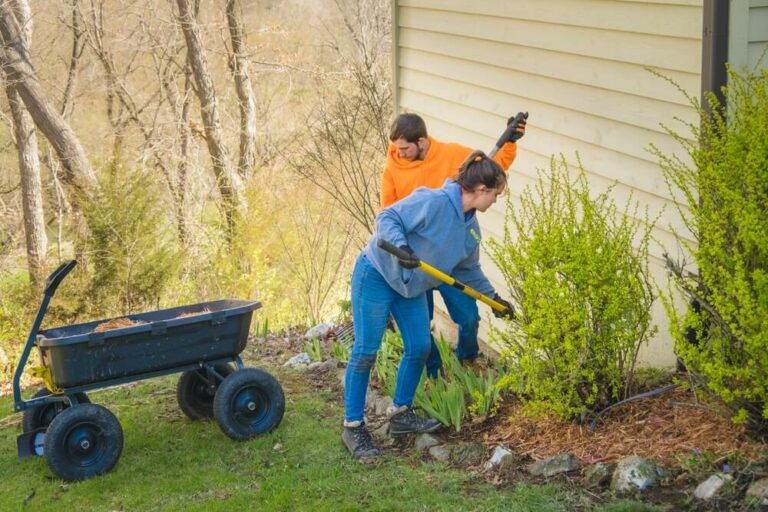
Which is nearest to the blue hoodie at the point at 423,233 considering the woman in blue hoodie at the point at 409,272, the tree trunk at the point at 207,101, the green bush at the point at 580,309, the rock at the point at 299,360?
the woman in blue hoodie at the point at 409,272

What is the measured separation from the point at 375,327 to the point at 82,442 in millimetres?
1741

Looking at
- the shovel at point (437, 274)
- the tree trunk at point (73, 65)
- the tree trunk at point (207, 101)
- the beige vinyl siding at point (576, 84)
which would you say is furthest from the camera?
the tree trunk at point (73, 65)

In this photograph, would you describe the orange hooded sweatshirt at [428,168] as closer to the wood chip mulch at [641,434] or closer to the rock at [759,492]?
the wood chip mulch at [641,434]

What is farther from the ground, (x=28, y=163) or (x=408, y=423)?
(x=408, y=423)

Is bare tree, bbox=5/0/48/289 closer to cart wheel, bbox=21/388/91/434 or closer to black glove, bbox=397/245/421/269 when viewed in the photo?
cart wheel, bbox=21/388/91/434

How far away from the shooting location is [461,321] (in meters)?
5.86

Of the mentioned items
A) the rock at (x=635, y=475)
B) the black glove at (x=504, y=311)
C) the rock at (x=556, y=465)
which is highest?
the black glove at (x=504, y=311)

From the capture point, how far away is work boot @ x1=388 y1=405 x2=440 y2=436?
528 centimetres

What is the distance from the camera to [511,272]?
4984mm

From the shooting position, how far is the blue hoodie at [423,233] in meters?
4.79

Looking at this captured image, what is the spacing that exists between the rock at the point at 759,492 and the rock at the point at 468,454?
4.72ft

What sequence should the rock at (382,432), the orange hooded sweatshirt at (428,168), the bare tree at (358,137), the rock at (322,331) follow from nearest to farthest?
the rock at (382,432)
the orange hooded sweatshirt at (428,168)
the rock at (322,331)
the bare tree at (358,137)

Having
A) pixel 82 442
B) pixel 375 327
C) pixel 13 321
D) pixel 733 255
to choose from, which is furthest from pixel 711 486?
pixel 13 321

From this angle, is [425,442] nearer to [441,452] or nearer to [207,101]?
[441,452]
